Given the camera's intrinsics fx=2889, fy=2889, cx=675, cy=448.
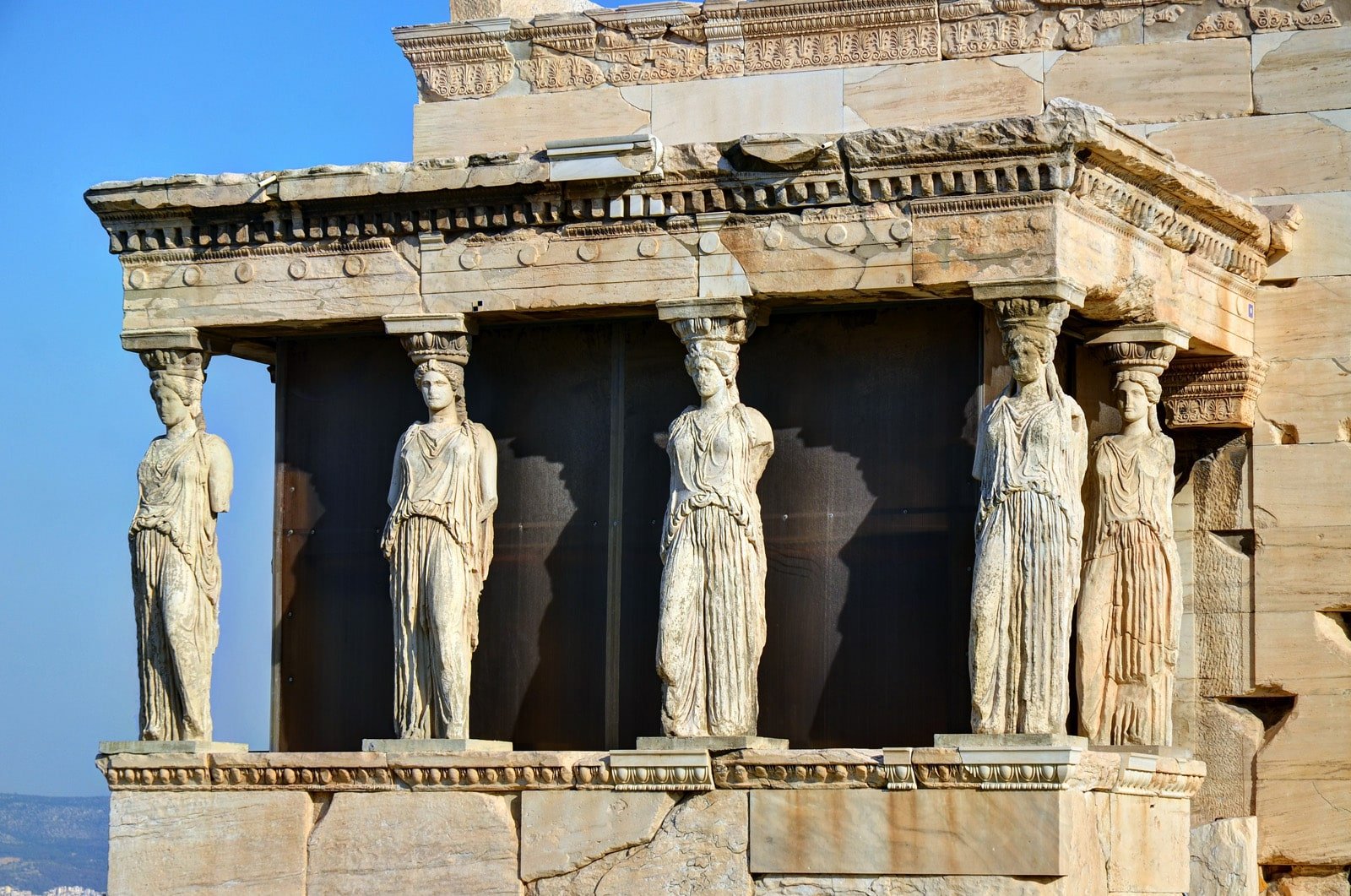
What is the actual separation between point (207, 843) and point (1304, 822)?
5.54 m

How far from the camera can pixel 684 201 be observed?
45.8 feet

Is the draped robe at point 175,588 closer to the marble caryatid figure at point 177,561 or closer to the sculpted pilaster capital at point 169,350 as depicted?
the marble caryatid figure at point 177,561

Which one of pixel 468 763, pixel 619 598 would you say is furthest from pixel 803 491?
pixel 468 763

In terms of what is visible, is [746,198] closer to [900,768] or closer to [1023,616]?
[1023,616]

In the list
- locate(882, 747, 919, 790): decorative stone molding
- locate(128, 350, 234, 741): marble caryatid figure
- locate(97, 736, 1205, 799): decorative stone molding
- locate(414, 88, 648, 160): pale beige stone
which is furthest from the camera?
locate(414, 88, 648, 160): pale beige stone

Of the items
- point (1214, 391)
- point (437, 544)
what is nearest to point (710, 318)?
point (437, 544)

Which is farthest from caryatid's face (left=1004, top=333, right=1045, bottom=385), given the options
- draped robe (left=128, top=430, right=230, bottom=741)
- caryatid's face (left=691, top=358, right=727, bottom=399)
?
draped robe (left=128, top=430, right=230, bottom=741)

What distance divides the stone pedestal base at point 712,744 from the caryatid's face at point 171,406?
306 cm

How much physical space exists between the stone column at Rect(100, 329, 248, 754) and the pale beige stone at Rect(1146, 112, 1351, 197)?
520 centimetres

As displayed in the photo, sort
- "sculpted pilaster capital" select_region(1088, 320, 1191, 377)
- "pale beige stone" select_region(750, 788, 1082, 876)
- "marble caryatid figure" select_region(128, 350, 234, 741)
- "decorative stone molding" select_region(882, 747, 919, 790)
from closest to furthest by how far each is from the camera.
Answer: "pale beige stone" select_region(750, 788, 1082, 876), "decorative stone molding" select_region(882, 747, 919, 790), "sculpted pilaster capital" select_region(1088, 320, 1191, 377), "marble caryatid figure" select_region(128, 350, 234, 741)

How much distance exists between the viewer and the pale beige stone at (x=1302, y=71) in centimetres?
1502

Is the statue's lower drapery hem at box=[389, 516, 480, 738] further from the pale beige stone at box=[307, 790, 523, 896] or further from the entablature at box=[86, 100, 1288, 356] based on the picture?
the entablature at box=[86, 100, 1288, 356]

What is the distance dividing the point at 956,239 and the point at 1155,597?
2.17 metres

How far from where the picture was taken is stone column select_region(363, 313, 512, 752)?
555 inches
